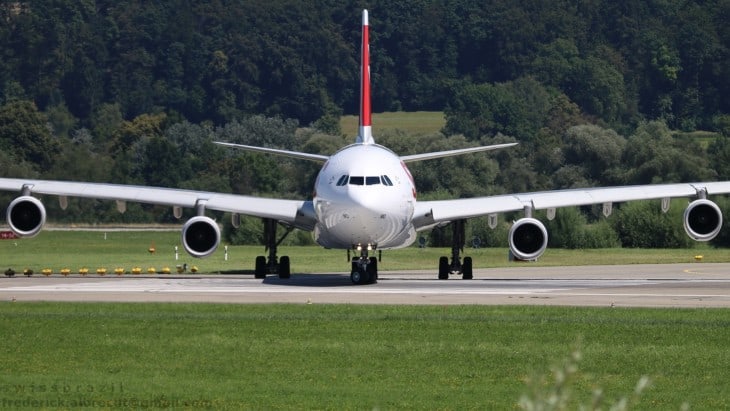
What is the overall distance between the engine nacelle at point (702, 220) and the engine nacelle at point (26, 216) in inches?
640

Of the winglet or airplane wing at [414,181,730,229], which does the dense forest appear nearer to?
the winglet

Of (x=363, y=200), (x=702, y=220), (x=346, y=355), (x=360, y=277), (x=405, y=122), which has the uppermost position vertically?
(x=405, y=122)

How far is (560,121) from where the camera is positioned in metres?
117

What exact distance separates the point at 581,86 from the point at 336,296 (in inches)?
3883

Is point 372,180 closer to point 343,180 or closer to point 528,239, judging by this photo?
point 343,180

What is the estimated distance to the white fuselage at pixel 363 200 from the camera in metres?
35.5

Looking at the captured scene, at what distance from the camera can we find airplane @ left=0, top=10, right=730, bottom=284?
35.9 metres

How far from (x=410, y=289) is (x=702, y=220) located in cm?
867

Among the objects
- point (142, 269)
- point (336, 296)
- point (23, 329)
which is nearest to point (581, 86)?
point (142, 269)

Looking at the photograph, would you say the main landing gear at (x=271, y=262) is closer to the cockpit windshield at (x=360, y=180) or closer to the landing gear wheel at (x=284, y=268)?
the landing gear wheel at (x=284, y=268)

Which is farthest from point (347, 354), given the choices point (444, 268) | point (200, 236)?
point (444, 268)

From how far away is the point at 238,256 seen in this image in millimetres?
54062

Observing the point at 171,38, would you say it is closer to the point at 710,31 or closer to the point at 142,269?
the point at 710,31

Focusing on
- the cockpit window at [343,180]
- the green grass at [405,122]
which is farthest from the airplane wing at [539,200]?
the green grass at [405,122]
